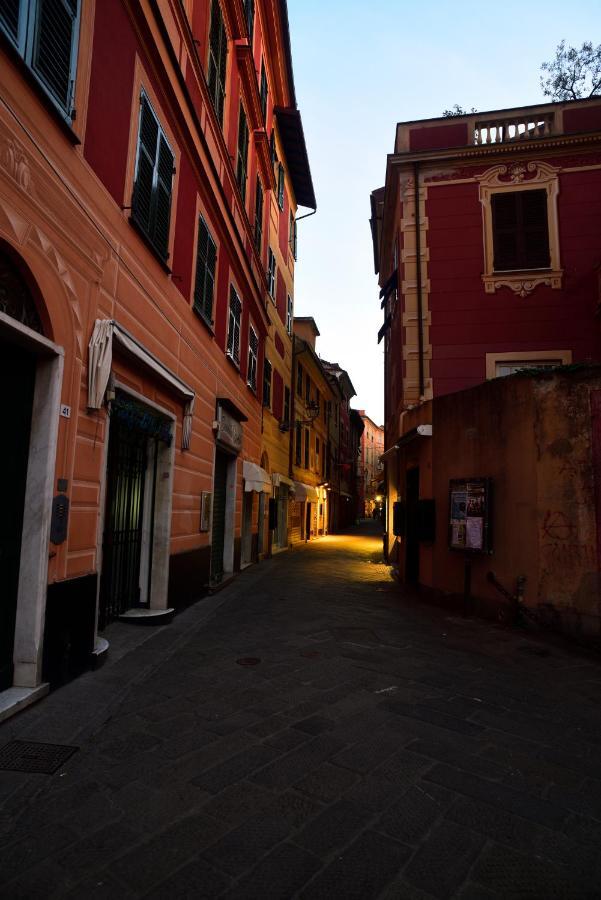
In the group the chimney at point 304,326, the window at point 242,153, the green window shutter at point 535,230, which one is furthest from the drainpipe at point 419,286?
the chimney at point 304,326

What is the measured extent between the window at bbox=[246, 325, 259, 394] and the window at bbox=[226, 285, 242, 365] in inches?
48.3

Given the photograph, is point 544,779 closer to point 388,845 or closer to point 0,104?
point 388,845

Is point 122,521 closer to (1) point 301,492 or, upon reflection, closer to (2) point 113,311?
(2) point 113,311

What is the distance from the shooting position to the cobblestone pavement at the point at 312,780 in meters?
2.14

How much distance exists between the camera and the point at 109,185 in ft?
16.8

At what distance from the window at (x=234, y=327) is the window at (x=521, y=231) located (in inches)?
227

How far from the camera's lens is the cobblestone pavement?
2.14 meters

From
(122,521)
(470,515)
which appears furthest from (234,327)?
(470,515)

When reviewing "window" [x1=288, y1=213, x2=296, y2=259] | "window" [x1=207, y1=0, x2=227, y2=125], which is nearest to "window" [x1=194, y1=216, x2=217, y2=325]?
"window" [x1=207, y1=0, x2=227, y2=125]

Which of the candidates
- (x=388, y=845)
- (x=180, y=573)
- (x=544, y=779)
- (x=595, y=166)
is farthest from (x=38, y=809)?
(x=595, y=166)

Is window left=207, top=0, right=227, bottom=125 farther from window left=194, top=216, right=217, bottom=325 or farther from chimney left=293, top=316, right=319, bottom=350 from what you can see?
chimney left=293, top=316, right=319, bottom=350

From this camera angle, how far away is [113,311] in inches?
205

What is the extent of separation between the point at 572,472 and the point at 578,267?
20.6 ft

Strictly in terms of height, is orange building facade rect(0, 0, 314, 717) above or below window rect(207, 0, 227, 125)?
below
